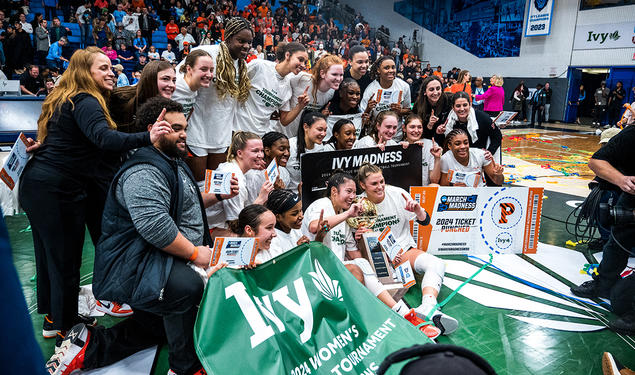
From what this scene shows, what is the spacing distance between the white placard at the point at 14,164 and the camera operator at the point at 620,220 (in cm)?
412

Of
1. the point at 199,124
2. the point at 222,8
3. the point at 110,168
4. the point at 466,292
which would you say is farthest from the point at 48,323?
the point at 222,8

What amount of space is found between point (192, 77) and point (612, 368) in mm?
3612

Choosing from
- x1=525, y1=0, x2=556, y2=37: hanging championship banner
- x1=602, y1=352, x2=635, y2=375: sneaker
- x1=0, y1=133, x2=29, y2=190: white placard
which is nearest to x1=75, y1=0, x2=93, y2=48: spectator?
x1=0, y1=133, x2=29, y2=190: white placard

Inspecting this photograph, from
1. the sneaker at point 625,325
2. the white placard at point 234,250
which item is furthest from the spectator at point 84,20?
the sneaker at point 625,325

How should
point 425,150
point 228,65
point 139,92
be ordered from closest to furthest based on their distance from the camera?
point 139,92 < point 228,65 < point 425,150

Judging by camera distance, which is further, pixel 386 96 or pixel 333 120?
pixel 386 96

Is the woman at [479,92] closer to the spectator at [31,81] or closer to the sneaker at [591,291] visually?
the sneaker at [591,291]

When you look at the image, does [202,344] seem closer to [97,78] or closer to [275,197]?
[275,197]

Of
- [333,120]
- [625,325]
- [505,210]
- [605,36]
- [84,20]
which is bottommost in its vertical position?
[625,325]

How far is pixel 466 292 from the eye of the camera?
3.60 m

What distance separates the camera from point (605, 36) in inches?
687

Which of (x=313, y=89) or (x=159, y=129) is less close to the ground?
(x=313, y=89)

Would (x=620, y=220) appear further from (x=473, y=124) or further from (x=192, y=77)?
(x=192, y=77)

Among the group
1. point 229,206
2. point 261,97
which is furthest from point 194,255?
point 261,97
